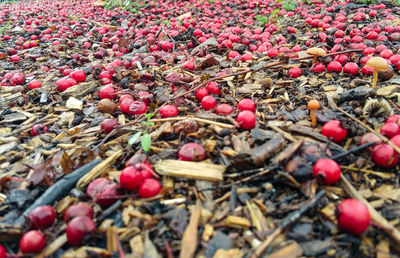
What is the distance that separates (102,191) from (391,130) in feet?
9.43

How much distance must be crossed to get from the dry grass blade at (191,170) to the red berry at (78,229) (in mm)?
759

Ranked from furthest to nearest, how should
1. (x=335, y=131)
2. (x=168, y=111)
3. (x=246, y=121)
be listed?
(x=168, y=111), (x=246, y=121), (x=335, y=131)

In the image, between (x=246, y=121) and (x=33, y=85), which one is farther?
(x=33, y=85)

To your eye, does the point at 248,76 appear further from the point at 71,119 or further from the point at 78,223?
the point at 78,223

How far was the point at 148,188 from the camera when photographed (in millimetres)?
2377

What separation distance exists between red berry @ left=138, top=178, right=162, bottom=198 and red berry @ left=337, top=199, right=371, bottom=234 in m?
1.51

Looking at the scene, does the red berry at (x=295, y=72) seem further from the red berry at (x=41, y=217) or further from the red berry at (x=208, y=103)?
the red berry at (x=41, y=217)

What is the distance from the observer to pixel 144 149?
281 centimetres

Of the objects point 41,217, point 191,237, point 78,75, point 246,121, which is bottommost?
point 191,237

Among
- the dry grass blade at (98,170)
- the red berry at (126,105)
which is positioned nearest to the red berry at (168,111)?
A: the red berry at (126,105)

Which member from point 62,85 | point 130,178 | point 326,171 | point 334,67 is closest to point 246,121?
point 326,171

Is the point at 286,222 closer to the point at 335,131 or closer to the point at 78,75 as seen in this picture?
the point at 335,131

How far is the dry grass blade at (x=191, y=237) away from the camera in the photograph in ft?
6.42

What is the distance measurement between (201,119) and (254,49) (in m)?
3.23
